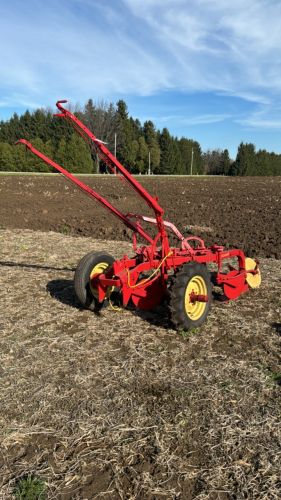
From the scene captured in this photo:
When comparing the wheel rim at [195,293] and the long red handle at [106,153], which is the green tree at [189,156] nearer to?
the wheel rim at [195,293]

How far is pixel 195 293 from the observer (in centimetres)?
506

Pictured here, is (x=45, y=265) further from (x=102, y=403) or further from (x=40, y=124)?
(x=40, y=124)

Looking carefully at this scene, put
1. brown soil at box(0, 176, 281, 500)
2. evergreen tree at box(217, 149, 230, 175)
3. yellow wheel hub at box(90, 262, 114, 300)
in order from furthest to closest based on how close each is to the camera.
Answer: evergreen tree at box(217, 149, 230, 175)
yellow wheel hub at box(90, 262, 114, 300)
brown soil at box(0, 176, 281, 500)

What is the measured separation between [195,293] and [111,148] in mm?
72329

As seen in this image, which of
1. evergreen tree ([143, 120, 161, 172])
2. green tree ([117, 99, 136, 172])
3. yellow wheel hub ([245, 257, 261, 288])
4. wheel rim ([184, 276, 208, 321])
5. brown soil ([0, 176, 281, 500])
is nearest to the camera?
brown soil ([0, 176, 281, 500])

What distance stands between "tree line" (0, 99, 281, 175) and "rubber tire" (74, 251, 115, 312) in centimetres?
5134

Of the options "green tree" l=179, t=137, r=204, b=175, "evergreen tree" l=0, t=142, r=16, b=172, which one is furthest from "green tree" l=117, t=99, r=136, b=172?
"evergreen tree" l=0, t=142, r=16, b=172

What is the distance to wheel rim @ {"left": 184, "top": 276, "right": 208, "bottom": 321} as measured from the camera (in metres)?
4.92

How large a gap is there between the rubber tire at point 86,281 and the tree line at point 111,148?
5134 cm

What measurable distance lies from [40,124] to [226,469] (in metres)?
70.9

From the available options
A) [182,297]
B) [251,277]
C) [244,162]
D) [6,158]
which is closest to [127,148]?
[6,158]

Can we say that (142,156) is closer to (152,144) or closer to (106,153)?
(152,144)

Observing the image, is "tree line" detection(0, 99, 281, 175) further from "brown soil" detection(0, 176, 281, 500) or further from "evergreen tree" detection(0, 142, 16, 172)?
"brown soil" detection(0, 176, 281, 500)

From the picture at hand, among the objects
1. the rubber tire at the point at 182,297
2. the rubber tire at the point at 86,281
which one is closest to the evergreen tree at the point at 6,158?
the rubber tire at the point at 86,281
